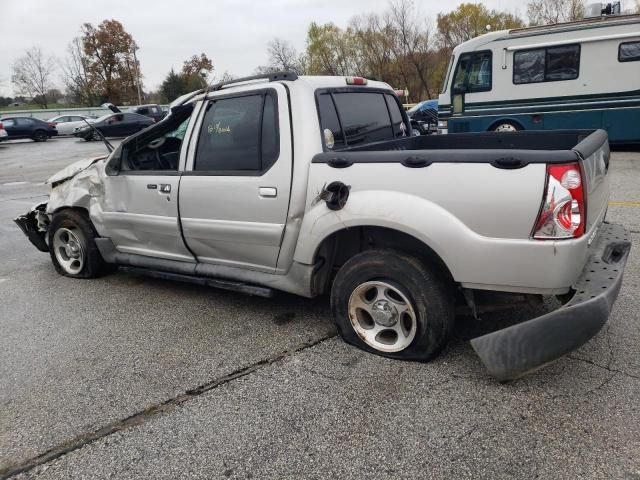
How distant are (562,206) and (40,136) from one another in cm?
3304

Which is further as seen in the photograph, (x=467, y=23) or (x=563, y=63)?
(x=467, y=23)

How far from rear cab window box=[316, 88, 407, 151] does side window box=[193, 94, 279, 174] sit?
372mm

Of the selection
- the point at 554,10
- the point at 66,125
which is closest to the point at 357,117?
the point at 66,125

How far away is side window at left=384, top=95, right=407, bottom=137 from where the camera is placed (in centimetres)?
455

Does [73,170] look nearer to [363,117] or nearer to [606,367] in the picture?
[363,117]

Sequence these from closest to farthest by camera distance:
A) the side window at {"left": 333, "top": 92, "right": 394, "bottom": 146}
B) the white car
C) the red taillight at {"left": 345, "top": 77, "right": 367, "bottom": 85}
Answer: the side window at {"left": 333, "top": 92, "right": 394, "bottom": 146}, the red taillight at {"left": 345, "top": 77, "right": 367, "bottom": 85}, the white car

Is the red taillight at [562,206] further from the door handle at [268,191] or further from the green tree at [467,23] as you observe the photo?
the green tree at [467,23]

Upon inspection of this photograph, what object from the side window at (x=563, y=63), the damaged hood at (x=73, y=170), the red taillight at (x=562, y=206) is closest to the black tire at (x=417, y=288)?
the red taillight at (x=562, y=206)

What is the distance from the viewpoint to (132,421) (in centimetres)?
277

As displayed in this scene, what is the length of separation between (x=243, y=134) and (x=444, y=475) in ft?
8.39

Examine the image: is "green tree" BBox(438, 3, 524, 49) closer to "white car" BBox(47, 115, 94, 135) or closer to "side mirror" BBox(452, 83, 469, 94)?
"white car" BBox(47, 115, 94, 135)

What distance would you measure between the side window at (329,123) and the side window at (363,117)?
82 mm

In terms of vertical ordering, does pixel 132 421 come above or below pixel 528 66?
below

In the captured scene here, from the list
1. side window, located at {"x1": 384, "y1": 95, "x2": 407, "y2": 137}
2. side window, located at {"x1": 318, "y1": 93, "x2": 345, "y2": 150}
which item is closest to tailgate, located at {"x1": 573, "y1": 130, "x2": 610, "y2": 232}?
side window, located at {"x1": 318, "y1": 93, "x2": 345, "y2": 150}
